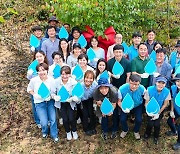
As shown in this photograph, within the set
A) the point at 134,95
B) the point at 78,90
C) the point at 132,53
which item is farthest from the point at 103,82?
the point at 132,53

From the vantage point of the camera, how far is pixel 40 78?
4.60 meters

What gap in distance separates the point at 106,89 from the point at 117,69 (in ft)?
1.54

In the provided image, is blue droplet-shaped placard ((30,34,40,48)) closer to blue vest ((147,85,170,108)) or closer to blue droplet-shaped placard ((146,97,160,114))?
blue vest ((147,85,170,108))

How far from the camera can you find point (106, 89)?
4430 millimetres

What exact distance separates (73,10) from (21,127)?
2110mm

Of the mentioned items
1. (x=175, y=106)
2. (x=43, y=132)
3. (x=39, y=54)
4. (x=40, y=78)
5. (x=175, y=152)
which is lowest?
(x=175, y=152)

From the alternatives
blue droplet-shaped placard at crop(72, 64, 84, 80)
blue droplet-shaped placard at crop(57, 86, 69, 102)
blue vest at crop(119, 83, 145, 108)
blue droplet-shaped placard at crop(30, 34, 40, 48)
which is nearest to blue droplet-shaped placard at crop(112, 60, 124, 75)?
blue vest at crop(119, 83, 145, 108)

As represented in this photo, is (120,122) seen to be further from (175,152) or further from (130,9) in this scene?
(130,9)

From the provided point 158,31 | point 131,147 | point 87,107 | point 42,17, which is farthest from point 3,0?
point 131,147

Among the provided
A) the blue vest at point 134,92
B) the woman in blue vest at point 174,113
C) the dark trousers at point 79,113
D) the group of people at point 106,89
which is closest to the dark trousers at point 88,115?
the group of people at point 106,89

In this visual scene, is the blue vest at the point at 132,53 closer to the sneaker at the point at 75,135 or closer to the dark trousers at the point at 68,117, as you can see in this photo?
the dark trousers at the point at 68,117

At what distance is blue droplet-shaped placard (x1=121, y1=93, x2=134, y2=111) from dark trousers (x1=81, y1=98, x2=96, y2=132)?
0.54 m

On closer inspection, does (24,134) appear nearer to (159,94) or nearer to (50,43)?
(50,43)

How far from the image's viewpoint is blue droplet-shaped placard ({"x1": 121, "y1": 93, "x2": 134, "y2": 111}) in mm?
4370
